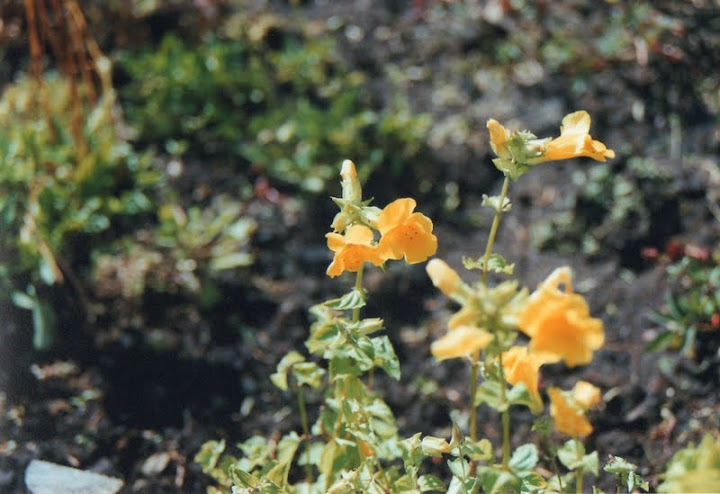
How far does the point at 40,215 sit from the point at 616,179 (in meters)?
2.25

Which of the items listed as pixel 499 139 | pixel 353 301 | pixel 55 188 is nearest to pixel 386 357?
pixel 353 301

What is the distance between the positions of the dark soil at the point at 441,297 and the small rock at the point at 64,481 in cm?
8

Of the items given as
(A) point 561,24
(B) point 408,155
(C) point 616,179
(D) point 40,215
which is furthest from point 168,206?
(A) point 561,24

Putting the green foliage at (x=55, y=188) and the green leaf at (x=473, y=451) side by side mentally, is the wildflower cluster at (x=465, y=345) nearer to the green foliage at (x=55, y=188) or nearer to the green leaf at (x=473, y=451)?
the green leaf at (x=473, y=451)

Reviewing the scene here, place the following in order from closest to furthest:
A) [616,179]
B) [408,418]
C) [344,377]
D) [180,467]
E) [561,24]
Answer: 1. [344,377]
2. [180,467]
3. [408,418]
4. [616,179]
5. [561,24]

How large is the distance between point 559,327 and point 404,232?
0.42m

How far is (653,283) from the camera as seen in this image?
8.94ft

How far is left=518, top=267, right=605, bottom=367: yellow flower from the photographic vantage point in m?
1.23

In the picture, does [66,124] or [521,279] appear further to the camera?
[66,124]

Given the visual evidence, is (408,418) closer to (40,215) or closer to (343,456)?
(343,456)

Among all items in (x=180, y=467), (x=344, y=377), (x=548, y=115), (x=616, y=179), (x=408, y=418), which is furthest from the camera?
(x=548, y=115)

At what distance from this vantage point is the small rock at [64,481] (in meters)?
2.08

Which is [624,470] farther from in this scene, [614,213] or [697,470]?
[614,213]

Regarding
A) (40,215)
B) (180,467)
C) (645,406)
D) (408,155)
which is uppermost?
(40,215)
